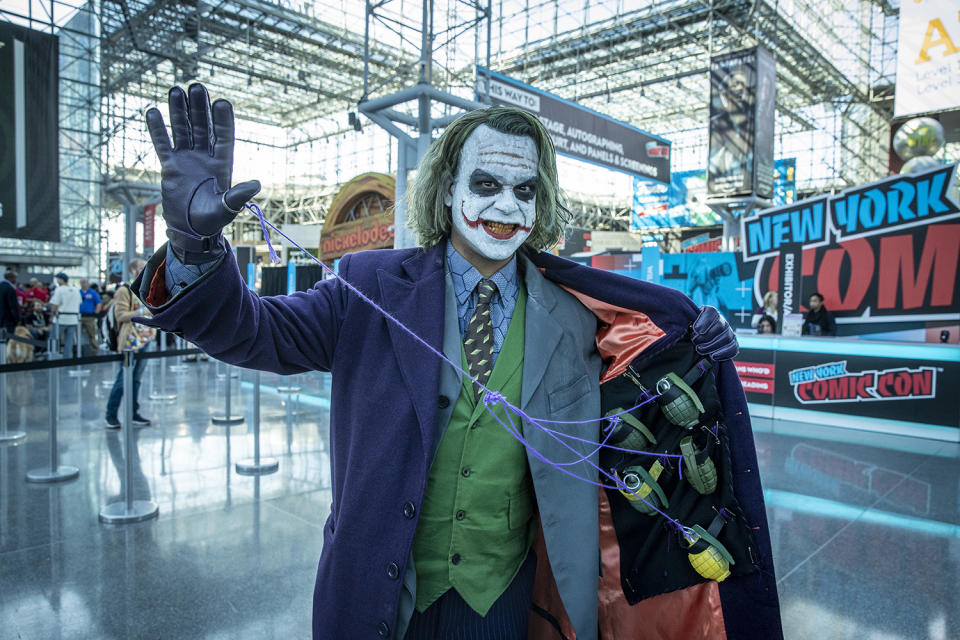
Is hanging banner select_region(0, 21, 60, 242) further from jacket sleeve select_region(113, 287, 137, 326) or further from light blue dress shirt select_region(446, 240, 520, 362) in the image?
light blue dress shirt select_region(446, 240, 520, 362)

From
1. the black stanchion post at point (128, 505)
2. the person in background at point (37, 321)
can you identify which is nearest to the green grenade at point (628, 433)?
the black stanchion post at point (128, 505)

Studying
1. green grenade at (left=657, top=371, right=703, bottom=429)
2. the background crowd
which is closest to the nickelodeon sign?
the background crowd

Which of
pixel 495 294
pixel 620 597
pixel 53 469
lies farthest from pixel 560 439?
pixel 53 469

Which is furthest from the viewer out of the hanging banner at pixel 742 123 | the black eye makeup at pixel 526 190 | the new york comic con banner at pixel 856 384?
the hanging banner at pixel 742 123

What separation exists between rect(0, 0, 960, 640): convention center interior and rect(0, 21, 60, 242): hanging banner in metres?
0.02

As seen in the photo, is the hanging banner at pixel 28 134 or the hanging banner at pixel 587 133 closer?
the hanging banner at pixel 28 134

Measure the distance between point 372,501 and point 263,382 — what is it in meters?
9.07

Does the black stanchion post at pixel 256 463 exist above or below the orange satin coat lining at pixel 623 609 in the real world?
below

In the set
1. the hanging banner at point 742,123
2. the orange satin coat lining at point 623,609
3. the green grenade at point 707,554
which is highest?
the hanging banner at point 742,123

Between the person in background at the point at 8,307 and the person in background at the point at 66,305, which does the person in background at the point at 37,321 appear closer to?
the person in background at the point at 66,305

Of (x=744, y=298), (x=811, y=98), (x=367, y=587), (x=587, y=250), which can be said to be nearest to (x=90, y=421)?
(x=367, y=587)

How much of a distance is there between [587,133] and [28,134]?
21.6 ft

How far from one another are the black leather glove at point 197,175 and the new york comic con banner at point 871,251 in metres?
9.22

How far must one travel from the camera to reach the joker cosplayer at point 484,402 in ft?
3.80
